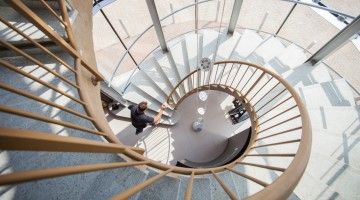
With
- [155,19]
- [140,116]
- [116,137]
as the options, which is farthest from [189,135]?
[116,137]

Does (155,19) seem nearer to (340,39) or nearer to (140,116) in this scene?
(140,116)

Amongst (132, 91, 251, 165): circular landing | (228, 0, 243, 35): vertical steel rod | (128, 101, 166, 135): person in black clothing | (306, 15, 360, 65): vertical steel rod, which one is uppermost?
(228, 0, 243, 35): vertical steel rod

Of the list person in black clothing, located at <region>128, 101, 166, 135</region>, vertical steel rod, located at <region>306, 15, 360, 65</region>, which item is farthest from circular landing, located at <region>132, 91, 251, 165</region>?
vertical steel rod, located at <region>306, 15, 360, 65</region>

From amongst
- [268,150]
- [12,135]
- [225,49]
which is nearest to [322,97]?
[268,150]

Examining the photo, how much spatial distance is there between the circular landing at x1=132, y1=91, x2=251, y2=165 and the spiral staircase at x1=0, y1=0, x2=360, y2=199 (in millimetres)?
1061

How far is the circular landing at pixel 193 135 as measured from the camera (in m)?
5.78

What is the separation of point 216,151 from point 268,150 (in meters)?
2.42

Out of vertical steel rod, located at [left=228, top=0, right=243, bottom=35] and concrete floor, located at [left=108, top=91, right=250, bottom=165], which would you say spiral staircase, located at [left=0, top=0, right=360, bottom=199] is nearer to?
vertical steel rod, located at [left=228, top=0, right=243, bottom=35]

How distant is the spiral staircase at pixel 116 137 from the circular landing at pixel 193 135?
3.48 ft

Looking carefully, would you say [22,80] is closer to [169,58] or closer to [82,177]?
[82,177]

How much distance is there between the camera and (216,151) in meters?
6.22

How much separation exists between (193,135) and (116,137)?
384 cm

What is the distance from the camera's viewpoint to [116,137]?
101 inches

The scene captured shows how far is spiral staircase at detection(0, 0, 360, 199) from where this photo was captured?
150 cm
